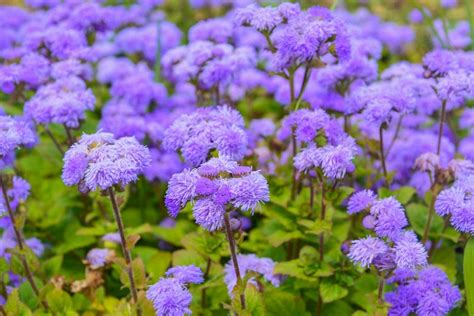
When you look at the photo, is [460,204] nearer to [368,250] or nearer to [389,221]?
[389,221]

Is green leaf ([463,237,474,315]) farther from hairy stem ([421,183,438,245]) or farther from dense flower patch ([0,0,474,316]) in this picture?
hairy stem ([421,183,438,245])

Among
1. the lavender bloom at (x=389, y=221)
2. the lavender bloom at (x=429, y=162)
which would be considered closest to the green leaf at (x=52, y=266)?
the lavender bloom at (x=389, y=221)

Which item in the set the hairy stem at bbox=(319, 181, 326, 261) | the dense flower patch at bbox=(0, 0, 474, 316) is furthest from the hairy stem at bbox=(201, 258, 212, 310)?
the hairy stem at bbox=(319, 181, 326, 261)

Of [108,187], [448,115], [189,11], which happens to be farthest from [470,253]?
[189,11]

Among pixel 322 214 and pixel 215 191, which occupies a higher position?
pixel 215 191

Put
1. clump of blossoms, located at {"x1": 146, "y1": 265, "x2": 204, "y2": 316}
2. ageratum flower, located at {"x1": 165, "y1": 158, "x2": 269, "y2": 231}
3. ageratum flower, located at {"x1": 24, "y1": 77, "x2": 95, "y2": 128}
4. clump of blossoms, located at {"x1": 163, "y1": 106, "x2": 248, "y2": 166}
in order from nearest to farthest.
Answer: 1. ageratum flower, located at {"x1": 165, "y1": 158, "x2": 269, "y2": 231}
2. clump of blossoms, located at {"x1": 146, "y1": 265, "x2": 204, "y2": 316}
3. clump of blossoms, located at {"x1": 163, "y1": 106, "x2": 248, "y2": 166}
4. ageratum flower, located at {"x1": 24, "y1": 77, "x2": 95, "y2": 128}

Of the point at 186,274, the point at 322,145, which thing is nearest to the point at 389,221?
the point at 322,145

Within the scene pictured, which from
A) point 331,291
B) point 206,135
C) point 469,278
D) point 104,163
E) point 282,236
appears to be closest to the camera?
point 104,163
